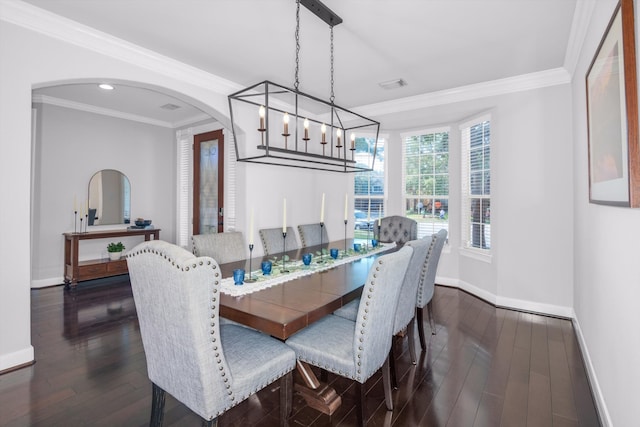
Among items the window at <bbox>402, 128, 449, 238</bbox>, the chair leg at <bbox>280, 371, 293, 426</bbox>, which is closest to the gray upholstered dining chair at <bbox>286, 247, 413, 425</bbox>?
the chair leg at <bbox>280, 371, 293, 426</bbox>

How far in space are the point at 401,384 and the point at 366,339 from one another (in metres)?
0.89

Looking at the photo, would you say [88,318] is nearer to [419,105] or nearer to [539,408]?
[539,408]

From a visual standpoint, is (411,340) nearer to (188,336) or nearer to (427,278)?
(427,278)

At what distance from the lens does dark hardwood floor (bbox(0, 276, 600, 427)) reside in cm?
192

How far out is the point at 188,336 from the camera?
1.31 metres

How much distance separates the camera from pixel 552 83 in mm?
3551

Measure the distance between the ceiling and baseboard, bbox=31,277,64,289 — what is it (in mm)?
3867

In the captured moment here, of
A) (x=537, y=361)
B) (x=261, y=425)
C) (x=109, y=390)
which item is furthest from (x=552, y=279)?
(x=109, y=390)

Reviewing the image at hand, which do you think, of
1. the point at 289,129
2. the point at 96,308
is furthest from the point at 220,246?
the point at 289,129

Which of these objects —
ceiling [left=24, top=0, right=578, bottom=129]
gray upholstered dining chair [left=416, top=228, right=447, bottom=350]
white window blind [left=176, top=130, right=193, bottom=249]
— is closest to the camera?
ceiling [left=24, top=0, right=578, bottom=129]

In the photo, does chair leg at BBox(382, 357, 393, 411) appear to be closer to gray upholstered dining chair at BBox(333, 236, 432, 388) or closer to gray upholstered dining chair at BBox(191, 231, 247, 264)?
gray upholstered dining chair at BBox(333, 236, 432, 388)

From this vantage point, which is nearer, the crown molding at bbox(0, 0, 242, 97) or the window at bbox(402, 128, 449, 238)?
the crown molding at bbox(0, 0, 242, 97)

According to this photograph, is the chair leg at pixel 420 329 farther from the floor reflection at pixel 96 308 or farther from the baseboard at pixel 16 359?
the baseboard at pixel 16 359

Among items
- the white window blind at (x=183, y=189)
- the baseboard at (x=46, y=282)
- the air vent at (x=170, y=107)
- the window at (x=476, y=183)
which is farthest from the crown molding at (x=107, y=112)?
the window at (x=476, y=183)
